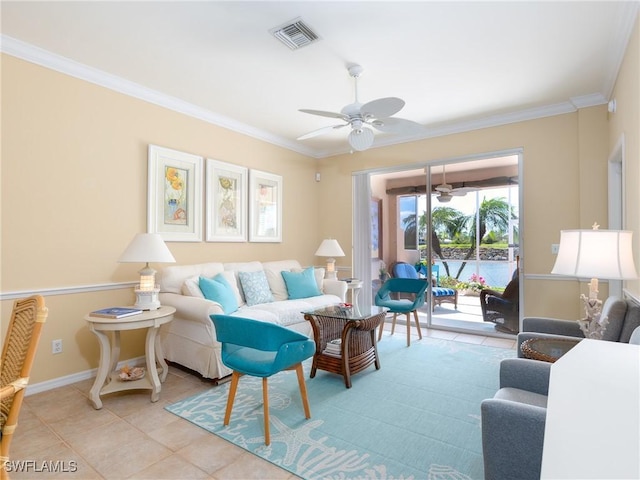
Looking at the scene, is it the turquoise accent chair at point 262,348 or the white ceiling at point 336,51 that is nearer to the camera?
the turquoise accent chair at point 262,348

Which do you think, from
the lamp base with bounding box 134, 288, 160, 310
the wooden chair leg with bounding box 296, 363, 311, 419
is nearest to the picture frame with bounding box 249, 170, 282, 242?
the lamp base with bounding box 134, 288, 160, 310

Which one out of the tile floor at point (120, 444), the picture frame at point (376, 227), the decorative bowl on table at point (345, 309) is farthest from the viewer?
the picture frame at point (376, 227)

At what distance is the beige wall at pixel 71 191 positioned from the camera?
9.05ft

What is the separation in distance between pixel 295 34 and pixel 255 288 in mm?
2633

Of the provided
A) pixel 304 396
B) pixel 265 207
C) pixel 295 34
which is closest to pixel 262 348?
pixel 304 396

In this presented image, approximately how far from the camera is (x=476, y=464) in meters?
1.88

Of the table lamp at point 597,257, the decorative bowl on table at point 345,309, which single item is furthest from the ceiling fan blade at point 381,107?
the decorative bowl on table at point 345,309

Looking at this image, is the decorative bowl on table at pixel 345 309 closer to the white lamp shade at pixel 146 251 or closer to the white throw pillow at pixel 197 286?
the white throw pillow at pixel 197 286

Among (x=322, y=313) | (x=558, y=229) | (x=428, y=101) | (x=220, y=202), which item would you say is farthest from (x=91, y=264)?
(x=558, y=229)

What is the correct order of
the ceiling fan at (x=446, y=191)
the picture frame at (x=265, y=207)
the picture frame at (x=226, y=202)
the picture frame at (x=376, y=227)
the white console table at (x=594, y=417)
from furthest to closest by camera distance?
Result: the picture frame at (x=376, y=227) < the ceiling fan at (x=446, y=191) < the picture frame at (x=265, y=207) < the picture frame at (x=226, y=202) < the white console table at (x=594, y=417)

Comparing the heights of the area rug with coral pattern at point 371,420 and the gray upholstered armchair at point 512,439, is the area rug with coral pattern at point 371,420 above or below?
below

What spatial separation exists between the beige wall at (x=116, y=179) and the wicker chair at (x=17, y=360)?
1.67m

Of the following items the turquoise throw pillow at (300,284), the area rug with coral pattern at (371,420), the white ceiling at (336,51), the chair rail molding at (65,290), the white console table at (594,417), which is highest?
the white ceiling at (336,51)

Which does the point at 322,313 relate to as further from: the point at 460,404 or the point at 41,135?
the point at 41,135
